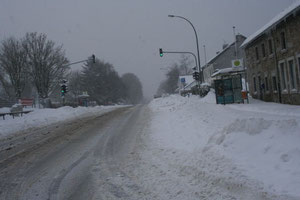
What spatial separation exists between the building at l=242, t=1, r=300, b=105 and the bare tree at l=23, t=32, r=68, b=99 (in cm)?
3068

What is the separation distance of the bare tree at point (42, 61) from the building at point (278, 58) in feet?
101

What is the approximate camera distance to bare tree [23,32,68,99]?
4475 cm

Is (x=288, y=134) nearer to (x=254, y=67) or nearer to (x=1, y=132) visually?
(x=1, y=132)

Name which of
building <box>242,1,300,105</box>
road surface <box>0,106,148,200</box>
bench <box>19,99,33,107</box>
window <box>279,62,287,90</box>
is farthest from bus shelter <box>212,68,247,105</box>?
bench <box>19,99,33,107</box>

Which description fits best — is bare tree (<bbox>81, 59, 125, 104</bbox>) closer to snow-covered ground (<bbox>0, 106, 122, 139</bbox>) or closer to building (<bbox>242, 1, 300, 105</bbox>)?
snow-covered ground (<bbox>0, 106, 122, 139</bbox>)

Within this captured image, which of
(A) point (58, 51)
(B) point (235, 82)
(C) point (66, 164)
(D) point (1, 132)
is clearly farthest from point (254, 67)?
(A) point (58, 51)

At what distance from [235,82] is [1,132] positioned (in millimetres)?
16327

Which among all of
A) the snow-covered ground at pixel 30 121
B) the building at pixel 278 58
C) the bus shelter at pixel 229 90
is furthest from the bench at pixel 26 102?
the building at pixel 278 58

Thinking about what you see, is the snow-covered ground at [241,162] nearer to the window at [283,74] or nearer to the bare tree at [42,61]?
the window at [283,74]

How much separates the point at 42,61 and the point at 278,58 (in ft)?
118

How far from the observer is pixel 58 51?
4644cm

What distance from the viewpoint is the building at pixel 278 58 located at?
19.1 meters

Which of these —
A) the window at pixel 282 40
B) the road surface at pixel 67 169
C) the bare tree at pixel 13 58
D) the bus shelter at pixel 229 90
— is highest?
the bare tree at pixel 13 58

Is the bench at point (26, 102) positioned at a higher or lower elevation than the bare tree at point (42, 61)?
lower
